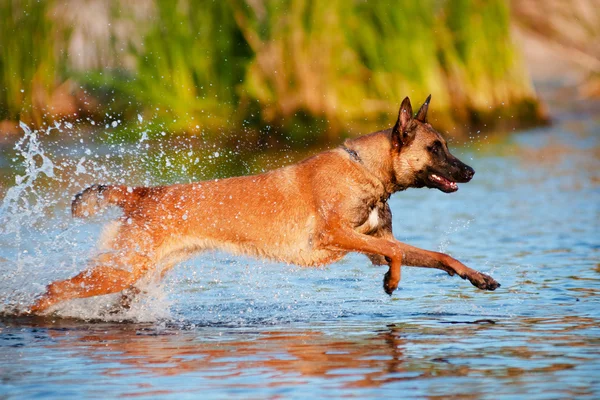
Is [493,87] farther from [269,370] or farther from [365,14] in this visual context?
[269,370]

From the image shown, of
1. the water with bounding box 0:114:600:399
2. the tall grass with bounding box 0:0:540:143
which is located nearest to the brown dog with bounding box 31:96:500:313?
the water with bounding box 0:114:600:399

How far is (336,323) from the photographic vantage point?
7.68 meters

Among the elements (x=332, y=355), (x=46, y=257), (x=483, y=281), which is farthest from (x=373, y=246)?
(x=46, y=257)

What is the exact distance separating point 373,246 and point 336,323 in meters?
0.69

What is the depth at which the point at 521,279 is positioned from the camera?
9.12m

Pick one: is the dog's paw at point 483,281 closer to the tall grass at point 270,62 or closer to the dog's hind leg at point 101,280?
the dog's hind leg at point 101,280

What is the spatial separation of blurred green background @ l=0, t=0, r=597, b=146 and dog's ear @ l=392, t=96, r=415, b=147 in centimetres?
899

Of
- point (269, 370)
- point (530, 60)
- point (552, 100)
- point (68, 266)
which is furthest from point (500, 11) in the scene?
point (269, 370)

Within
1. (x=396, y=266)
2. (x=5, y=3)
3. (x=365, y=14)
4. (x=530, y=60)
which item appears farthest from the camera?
(x=530, y=60)

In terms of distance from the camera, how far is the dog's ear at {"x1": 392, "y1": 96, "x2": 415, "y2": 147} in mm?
8055

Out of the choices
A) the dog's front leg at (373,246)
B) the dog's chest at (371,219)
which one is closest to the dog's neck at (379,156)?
the dog's chest at (371,219)

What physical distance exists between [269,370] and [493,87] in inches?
592

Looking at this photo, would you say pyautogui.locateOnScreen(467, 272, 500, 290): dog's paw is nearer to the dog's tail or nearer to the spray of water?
the spray of water

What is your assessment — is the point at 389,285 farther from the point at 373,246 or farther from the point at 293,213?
the point at 293,213
